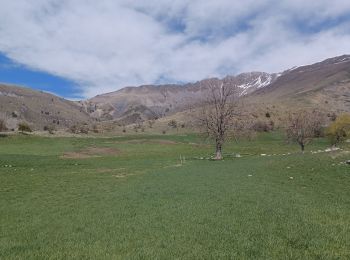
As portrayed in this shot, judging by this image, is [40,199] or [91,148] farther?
[91,148]

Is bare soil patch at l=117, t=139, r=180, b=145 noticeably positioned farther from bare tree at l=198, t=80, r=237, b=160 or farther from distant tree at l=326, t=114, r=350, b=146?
distant tree at l=326, t=114, r=350, b=146

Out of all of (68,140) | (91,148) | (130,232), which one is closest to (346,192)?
(130,232)

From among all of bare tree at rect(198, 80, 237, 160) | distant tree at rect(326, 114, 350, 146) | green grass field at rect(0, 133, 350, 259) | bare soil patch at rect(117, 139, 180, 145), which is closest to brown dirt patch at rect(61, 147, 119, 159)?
bare soil patch at rect(117, 139, 180, 145)

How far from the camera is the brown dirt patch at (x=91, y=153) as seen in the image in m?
70.6

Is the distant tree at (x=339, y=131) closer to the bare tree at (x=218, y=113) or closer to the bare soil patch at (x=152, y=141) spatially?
the bare tree at (x=218, y=113)

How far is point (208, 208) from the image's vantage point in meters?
20.5

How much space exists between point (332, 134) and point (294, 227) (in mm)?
84574

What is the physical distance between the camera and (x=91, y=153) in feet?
250

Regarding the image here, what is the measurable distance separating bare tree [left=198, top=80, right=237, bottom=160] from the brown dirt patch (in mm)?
20173

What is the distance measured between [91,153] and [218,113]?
25280 mm

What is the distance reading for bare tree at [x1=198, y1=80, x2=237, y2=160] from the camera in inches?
2655

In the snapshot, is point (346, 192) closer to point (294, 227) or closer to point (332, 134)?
point (294, 227)

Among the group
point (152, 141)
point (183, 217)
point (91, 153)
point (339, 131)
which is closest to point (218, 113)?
point (91, 153)

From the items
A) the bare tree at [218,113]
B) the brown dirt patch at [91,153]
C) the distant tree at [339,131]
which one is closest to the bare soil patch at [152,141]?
the brown dirt patch at [91,153]
